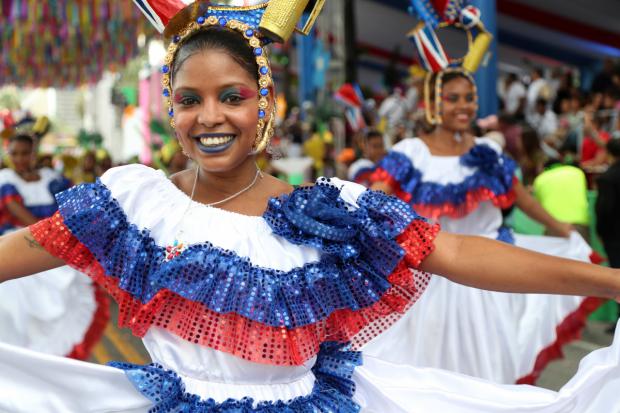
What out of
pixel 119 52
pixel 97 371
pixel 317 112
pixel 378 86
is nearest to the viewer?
pixel 97 371

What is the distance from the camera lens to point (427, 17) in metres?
5.93

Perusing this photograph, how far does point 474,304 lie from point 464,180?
0.77 m

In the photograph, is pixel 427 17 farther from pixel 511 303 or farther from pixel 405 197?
pixel 511 303

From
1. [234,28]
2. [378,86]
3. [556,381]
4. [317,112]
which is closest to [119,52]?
[317,112]

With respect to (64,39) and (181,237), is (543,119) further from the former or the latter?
(181,237)

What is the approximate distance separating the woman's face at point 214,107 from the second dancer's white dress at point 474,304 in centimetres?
258

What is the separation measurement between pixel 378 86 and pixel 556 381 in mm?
27709

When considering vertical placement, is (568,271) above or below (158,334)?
above

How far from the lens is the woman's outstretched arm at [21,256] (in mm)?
2332

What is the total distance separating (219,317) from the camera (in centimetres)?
234

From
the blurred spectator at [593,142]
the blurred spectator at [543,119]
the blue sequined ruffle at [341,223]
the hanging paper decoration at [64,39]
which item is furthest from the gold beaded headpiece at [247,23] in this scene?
the blurred spectator at [543,119]

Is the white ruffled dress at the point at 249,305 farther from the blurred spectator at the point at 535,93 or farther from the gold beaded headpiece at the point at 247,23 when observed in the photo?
the blurred spectator at the point at 535,93

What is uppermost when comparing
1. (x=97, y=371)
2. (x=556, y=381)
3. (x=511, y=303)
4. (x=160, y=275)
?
(x=160, y=275)

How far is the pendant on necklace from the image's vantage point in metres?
2.38
